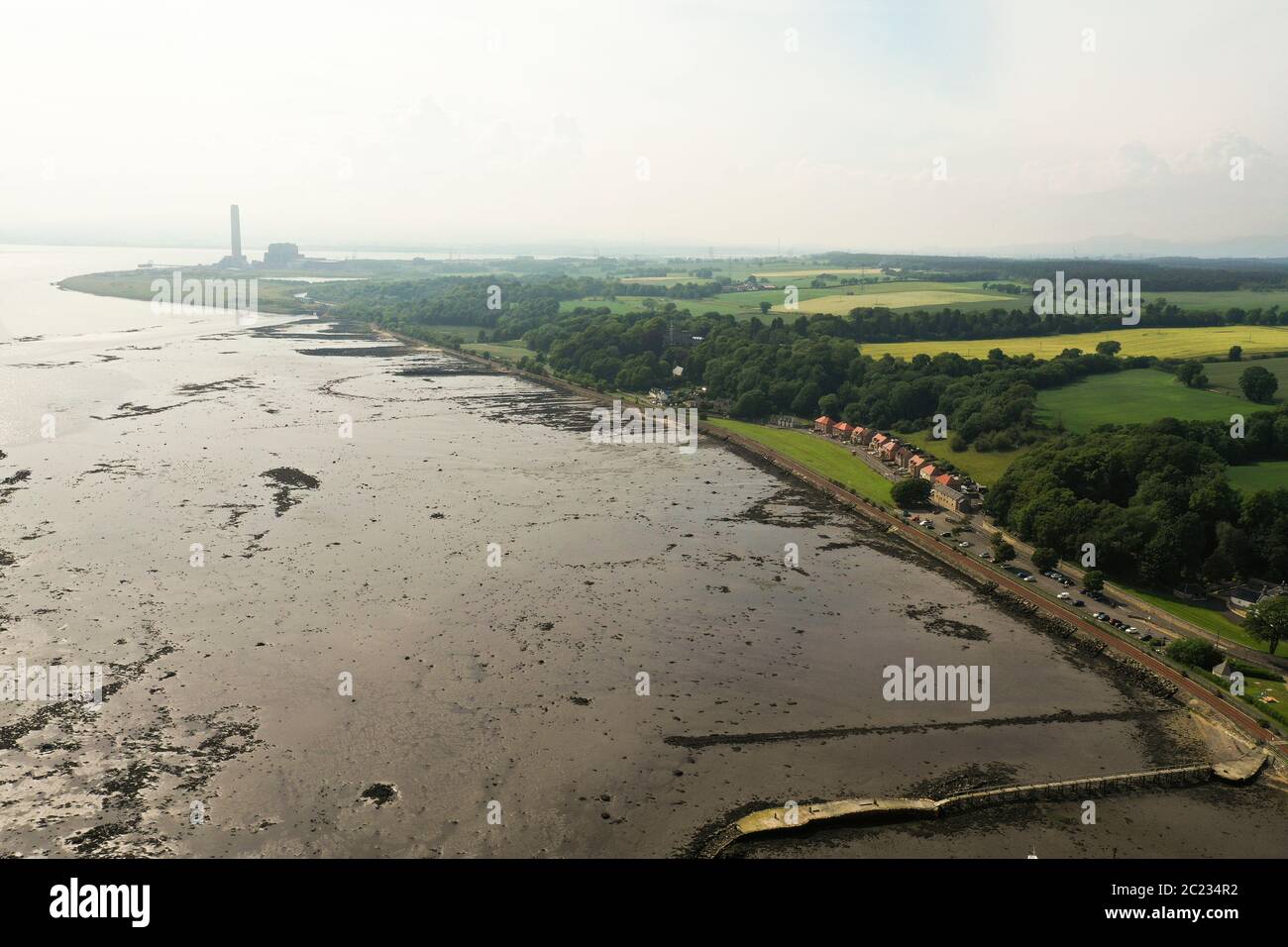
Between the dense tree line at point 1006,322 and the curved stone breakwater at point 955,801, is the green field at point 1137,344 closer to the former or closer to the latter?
the dense tree line at point 1006,322

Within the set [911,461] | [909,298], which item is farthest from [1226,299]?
[911,461]

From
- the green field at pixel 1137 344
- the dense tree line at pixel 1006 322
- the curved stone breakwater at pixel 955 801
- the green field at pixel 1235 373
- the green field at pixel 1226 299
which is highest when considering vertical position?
the green field at pixel 1226 299

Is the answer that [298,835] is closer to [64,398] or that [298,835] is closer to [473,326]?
[64,398]

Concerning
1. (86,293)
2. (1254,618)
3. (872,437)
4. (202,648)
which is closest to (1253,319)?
(872,437)

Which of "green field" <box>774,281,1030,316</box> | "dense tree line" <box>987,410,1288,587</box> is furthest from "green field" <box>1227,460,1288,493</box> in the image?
"green field" <box>774,281,1030,316</box>

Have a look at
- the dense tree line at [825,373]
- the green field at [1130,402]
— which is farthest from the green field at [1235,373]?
the dense tree line at [825,373]

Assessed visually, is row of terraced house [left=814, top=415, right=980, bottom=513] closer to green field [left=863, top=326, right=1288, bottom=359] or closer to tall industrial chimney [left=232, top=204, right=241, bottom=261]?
green field [left=863, top=326, right=1288, bottom=359]
